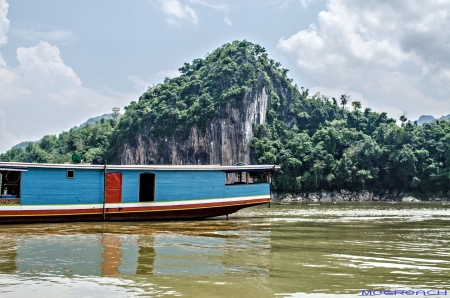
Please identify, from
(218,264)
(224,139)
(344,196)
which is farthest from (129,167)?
(224,139)

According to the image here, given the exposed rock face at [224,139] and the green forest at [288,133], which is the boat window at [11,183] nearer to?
the green forest at [288,133]

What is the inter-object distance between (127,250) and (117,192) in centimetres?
858

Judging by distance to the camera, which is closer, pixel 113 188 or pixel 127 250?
pixel 127 250

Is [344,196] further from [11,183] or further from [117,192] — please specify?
[11,183]

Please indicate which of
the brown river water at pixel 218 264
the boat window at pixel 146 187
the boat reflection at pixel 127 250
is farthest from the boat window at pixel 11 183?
the boat window at pixel 146 187

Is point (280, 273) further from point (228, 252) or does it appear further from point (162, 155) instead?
point (162, 155)

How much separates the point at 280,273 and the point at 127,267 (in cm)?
257

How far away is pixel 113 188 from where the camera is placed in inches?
717

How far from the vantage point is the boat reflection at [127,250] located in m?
7.86

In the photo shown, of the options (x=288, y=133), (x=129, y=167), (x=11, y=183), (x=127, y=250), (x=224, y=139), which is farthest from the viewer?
(x=288, y=133)

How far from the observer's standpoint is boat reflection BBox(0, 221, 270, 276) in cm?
786

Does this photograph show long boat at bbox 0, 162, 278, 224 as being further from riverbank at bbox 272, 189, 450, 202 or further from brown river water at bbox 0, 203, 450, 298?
riverbank at bbox 272, 189, 450, 202

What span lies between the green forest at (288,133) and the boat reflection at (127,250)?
5172 cm

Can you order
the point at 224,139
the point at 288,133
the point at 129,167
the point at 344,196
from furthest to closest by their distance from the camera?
the point at 288,133, the point at 224,139, the point at 344,196, the point at 129,167
